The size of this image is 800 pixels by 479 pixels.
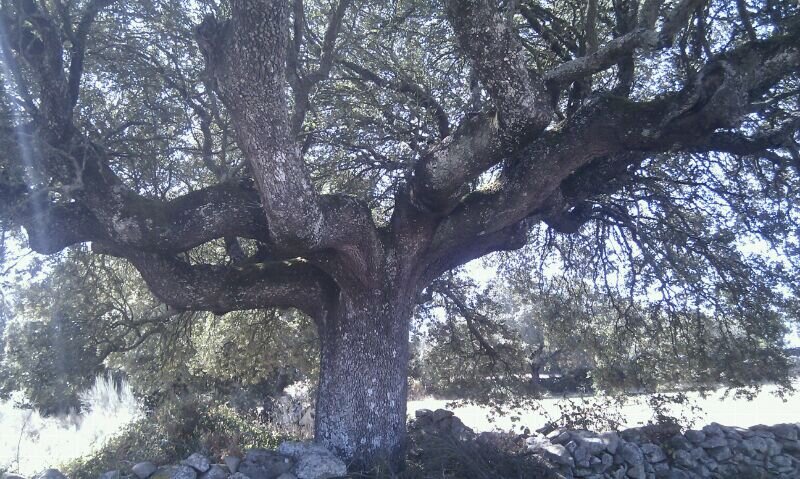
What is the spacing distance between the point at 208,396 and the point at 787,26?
954cm

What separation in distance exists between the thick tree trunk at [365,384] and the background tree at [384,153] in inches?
1.0

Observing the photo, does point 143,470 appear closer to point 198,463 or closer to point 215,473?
point 198,463

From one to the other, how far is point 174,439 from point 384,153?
513 cm

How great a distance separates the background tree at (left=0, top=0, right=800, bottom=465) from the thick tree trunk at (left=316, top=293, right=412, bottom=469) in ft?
0.08

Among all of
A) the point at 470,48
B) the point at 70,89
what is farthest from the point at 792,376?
the point at 70,89

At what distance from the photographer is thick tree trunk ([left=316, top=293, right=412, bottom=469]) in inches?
254

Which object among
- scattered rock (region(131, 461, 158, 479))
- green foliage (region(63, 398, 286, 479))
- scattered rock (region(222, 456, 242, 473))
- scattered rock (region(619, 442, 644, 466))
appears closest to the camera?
scattered rock (region(131, 461, 158, 479))

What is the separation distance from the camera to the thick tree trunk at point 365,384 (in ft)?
21.2

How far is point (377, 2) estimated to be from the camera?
8086mm

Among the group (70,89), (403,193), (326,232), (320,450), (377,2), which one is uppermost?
(377,2)

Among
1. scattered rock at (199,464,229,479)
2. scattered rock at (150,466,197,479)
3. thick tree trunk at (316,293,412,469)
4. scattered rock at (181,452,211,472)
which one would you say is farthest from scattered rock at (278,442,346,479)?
scattered rock at (150,466,197,479)

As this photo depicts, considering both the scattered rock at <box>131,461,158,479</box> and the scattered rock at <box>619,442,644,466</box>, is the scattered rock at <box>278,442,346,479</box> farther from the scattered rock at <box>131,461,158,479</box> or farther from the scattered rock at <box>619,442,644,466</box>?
the scattered rock at <box>619,442,644,466</box>

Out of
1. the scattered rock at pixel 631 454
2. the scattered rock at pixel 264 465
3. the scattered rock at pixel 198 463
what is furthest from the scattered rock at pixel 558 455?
the scattered rock at pixel 198 463

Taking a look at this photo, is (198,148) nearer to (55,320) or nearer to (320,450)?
(55,320)
